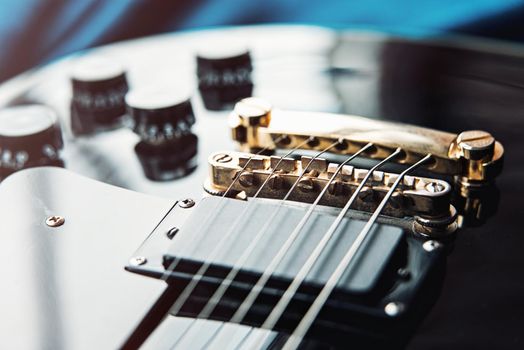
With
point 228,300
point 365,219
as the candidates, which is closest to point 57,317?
point 228,300

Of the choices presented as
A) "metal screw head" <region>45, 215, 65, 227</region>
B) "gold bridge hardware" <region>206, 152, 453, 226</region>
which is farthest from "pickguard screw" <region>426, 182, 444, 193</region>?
"metal screw head" <region>45, 215, 65, 227</region>

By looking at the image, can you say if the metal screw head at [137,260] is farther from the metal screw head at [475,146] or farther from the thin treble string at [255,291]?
the metal screw head at [475,146]

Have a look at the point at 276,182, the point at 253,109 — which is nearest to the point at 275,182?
the point at 276,182

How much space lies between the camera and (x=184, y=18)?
112 centimetres

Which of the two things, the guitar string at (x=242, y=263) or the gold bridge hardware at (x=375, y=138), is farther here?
the gold bridge hardware at (x=375, y=138)

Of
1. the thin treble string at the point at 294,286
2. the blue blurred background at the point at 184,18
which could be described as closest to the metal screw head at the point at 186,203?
the thin treble string at the point at 294,286

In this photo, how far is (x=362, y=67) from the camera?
73 centimetres

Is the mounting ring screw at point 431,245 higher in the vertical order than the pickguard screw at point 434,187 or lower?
lower

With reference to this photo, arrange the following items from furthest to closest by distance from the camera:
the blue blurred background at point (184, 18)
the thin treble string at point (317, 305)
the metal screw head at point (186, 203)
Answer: the blue blurred background at point (184, 18)
the metal screw head at point (186, 203)
the thin treble string at point (317, 305)

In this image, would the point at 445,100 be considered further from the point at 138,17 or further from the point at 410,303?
the point at 138,17

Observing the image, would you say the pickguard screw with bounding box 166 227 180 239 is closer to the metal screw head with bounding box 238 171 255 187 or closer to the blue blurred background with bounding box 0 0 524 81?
the metal screw head with bounding box 238 171 255 187

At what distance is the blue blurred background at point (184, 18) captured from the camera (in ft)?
3.44

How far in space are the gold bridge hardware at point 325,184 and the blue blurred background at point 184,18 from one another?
23.9 inches

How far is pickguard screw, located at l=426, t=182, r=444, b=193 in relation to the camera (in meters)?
0.47
